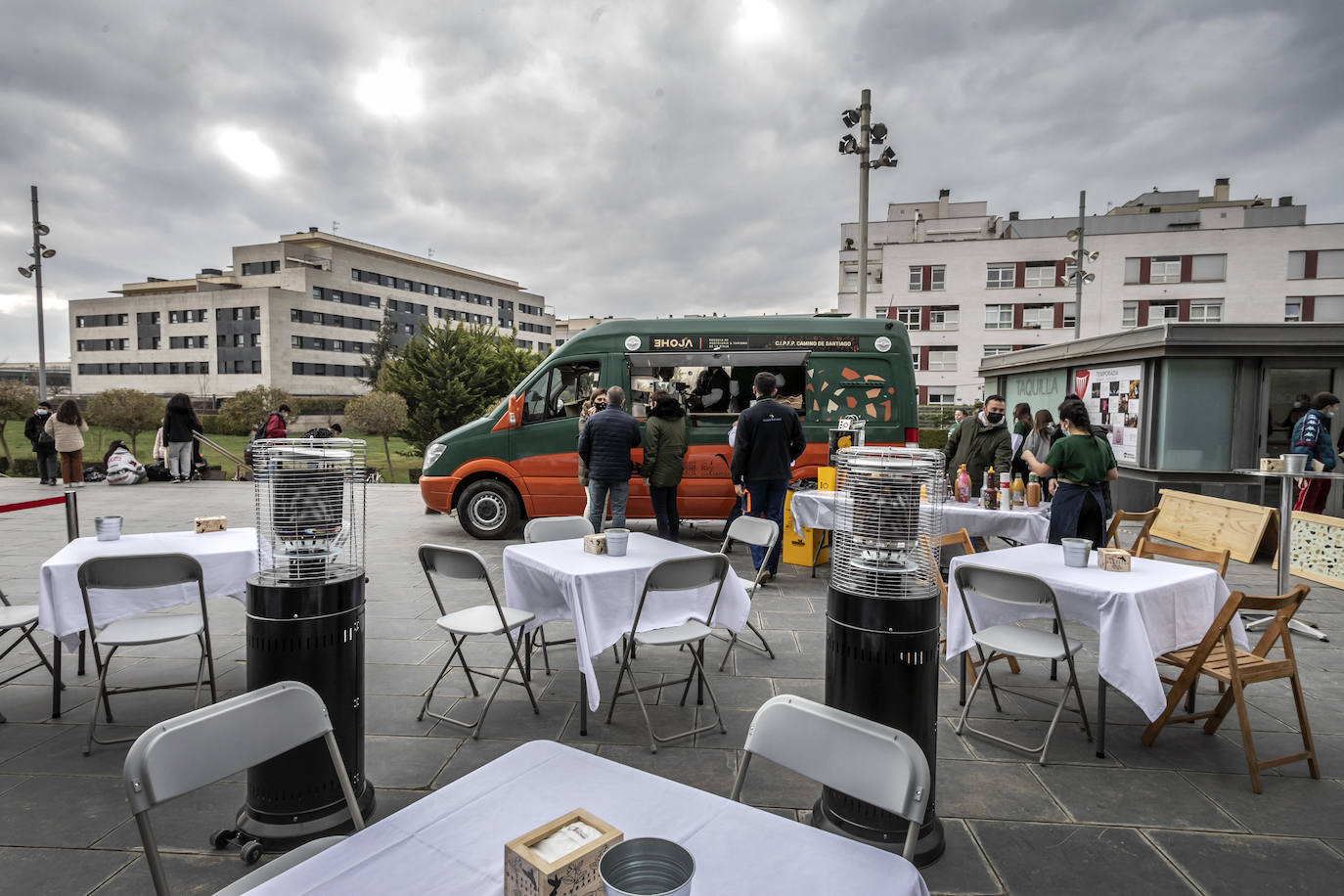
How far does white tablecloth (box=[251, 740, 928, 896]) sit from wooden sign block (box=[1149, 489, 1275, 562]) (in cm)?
498

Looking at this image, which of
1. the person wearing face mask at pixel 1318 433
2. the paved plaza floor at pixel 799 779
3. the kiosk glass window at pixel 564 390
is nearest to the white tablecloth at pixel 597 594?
the paved plaza floor at pixel 799 779

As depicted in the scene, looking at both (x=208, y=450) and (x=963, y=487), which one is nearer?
(x=963, y=487)

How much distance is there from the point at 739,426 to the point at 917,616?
4279mm

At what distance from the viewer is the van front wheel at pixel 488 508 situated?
9.04 meters

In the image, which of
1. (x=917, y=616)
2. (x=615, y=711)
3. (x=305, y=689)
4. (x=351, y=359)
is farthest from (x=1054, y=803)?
(x=351, y=359)

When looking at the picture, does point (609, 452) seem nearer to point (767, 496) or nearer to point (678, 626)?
point (767, 496)

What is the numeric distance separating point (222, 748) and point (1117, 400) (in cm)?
1299

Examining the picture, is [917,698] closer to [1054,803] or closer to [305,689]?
[1054,803]

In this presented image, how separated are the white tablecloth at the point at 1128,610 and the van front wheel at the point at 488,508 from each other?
6.12 metres

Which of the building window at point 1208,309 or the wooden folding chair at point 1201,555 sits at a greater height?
the building window at point 1208,309

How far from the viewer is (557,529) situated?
5.16 metres

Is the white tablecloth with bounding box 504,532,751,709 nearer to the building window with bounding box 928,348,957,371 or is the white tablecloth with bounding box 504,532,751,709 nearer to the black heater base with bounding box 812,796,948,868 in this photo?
the black heater base with bounding box 812,796,948,868

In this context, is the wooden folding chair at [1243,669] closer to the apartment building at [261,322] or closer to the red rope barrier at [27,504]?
the red rope barrier at [27,504]

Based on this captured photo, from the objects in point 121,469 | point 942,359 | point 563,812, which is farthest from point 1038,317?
point 563,812
